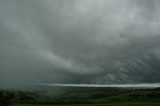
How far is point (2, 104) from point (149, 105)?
6786 cm

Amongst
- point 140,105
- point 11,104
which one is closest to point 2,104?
point 11,104

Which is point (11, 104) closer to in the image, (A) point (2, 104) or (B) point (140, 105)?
(A) point (2, 104)

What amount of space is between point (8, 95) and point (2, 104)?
15.6 feet

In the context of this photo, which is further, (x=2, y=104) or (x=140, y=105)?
(x=140, y=105)

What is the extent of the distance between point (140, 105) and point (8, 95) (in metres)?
60.8

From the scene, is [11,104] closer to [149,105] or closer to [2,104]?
[2,104]

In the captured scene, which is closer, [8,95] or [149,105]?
[8,95]

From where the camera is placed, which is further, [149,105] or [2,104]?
[149,105]

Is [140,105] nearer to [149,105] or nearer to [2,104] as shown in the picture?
[149,105]

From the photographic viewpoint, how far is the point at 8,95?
13625 cm

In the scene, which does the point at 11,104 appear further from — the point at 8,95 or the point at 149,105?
the point at 149,105

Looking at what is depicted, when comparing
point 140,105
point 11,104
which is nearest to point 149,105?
point 140,105

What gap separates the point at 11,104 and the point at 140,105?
194 ft

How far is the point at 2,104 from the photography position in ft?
438
